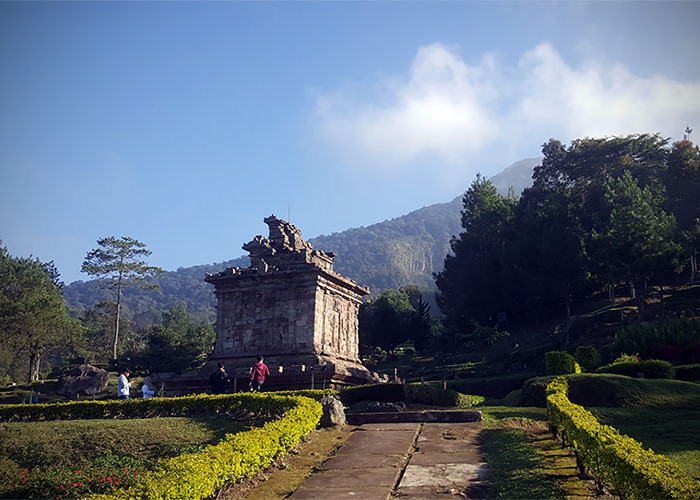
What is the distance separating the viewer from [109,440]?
14492 mm

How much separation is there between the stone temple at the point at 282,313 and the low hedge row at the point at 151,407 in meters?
8.58

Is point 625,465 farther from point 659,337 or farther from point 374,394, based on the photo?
point 659,337

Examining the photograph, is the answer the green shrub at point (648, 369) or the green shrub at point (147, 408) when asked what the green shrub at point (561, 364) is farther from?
the green shrub at point (147, 408)

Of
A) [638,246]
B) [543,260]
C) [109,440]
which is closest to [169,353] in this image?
[543,260]

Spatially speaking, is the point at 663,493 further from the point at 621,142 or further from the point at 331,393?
the point at 621,142

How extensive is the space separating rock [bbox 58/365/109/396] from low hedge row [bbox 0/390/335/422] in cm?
2677

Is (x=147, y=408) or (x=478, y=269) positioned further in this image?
(x=478, y=269)

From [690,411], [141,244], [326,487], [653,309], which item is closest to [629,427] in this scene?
[690,411]

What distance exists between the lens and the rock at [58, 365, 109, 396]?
153 ft

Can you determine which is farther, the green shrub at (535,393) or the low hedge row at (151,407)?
the green shrub at (535,393)

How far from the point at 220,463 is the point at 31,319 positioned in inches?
1945

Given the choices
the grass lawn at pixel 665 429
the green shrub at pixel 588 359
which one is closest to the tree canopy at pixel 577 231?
the green shrub at pixel 588 359

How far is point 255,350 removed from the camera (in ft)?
101

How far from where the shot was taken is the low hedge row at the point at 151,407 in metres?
17.0
